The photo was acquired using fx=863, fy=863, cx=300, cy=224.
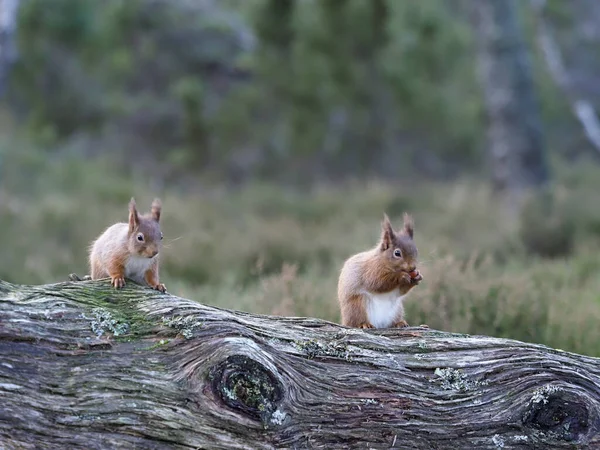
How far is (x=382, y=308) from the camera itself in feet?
14.0

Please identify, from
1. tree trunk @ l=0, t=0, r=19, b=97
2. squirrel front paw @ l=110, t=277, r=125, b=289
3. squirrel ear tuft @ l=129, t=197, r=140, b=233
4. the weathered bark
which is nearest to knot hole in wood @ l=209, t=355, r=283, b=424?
the weathered bark

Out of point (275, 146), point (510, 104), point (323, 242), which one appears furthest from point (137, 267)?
point (275, 146)

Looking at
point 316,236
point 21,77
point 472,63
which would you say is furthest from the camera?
point 472,63

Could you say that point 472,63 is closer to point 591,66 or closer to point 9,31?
point 591,66

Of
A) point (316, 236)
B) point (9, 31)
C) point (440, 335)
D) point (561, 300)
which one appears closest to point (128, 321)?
point (440, 335)

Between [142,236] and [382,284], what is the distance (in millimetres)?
1179

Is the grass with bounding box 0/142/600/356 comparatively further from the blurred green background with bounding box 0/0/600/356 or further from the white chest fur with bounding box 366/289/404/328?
the white chest fur with bounding box 366/289/404/328

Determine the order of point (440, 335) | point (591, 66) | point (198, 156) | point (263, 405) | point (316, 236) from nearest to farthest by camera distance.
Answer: point (263, 405) → point (440, 335) → point (316, 236) → point (198, 156) → point (591, 66)

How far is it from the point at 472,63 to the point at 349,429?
18.9 meters

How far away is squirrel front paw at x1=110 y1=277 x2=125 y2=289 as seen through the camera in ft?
12.6

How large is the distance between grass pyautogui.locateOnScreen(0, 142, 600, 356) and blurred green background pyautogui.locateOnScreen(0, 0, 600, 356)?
4 centimetres

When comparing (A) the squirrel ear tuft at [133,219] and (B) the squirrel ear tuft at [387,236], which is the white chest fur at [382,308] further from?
(A) the squirrel ear tuft at [133,219]

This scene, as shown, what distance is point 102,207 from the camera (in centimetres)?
1199

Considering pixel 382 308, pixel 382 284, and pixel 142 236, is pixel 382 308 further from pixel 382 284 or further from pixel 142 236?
pixel 142 236
